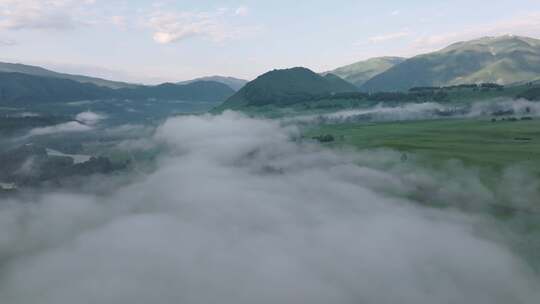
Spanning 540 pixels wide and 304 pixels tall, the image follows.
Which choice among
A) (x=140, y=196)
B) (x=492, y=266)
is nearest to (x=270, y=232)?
(x=492, y=266)

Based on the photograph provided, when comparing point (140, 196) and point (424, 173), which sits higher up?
point (424, 173)

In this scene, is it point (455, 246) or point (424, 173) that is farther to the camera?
point (424, 173)

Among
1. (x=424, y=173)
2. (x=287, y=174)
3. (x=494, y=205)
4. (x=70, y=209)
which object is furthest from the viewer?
(x=70, y=209)

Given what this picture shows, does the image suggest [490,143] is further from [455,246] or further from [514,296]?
[514,296]

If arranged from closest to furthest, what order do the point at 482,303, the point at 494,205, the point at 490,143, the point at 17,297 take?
the point at 482,303 < the point at 17,297 < the point at 494,205 < the point at 490,143

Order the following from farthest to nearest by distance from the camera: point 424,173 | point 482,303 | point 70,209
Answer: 1. point 70,209
2. point 424,173
3. point 482,303

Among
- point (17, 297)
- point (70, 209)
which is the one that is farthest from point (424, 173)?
point (70, 209)

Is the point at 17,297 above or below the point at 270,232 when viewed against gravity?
below

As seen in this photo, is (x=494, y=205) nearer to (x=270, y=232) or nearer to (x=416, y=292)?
(x=416, y=292)

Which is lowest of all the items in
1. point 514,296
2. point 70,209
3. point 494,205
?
point 70,209
